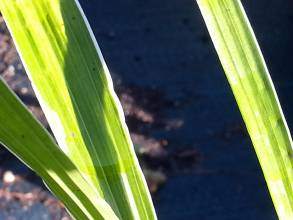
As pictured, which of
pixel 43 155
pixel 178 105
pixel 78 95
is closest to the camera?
pixel 43 155

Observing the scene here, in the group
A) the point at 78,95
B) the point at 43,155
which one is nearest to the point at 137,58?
the point at 78,95

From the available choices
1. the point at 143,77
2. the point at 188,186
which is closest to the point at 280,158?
the point at 188,186

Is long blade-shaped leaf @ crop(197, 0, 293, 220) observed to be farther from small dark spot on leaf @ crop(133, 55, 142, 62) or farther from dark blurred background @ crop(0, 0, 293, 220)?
small dark spot on leaf @ crop(133, 55, 142, 62)

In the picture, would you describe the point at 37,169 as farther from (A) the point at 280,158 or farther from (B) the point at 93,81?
(A) the point at 280,158

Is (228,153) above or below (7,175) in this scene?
below

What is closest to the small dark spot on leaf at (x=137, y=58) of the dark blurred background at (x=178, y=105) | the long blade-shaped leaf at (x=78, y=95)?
the dark blurred background at (x=178, y=105)

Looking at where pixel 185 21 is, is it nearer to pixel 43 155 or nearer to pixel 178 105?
pixel 178 105

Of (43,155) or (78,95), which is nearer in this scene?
(43,155)
